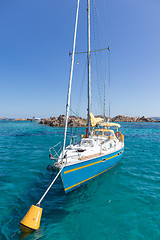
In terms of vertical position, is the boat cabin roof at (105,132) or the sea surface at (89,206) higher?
the boat cabin roof at (105,132)

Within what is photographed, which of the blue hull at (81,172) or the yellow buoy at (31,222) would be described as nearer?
the yellow buoy at (31,222)

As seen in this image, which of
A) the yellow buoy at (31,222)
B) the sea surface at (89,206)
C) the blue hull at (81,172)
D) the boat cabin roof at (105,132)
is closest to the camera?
the yellow buoy at (31,222)

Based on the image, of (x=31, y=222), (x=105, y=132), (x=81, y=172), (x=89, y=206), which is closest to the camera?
(x=31, y=222)

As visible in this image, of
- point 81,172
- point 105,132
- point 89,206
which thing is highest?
point 105,132

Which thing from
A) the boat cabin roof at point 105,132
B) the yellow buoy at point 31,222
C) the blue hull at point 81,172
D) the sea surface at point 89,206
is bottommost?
the sea surface at point 89,206

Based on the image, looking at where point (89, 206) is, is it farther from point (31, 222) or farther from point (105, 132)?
point (105, 132)

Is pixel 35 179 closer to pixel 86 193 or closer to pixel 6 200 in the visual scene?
pixel 6 200

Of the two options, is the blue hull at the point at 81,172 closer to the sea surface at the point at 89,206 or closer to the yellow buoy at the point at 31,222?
the sea surface at the point at 89,206

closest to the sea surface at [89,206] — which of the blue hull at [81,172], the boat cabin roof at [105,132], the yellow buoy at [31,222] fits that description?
the yellow buoy at [31,222]

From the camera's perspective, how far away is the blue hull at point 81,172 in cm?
741

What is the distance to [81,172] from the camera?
8055mm

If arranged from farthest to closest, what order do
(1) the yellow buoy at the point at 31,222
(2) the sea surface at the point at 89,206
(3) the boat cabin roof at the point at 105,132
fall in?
(3) the boat cabin roof at the point at 105,132
(2) the sea surface at the point at 89,206
(1) the yellow buoy at the point at 31,222

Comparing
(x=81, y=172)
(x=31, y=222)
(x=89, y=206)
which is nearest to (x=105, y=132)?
(x=81, y=172)

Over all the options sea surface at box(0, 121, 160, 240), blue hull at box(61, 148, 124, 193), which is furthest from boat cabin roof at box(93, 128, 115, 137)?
blue hull at box(61, 148, 124, 193)
